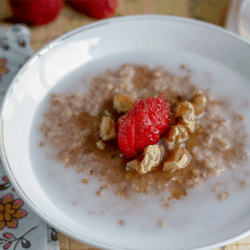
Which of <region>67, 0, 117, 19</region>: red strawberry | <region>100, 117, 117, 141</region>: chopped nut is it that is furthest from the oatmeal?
<region>67, 0, 117, 19</region>: red strawberry

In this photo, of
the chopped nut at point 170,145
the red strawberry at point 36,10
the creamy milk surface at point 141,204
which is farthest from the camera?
the red strawberry at point 36,10

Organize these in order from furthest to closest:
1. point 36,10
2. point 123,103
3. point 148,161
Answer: point 36,10, point 123,103, point 148,161

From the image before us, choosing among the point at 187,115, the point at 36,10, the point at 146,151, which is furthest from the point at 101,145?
the point at 36,10

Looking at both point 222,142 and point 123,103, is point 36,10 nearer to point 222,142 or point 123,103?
point 123,103

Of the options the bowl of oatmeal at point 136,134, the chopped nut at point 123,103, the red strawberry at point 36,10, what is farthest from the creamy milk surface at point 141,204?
the red strawberry at point 36,10

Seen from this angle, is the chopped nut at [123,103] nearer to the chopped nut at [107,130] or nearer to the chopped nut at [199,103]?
the chopped nut at [107,130]

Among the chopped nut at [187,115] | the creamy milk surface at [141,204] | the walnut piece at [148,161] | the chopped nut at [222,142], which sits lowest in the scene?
the creamy milk surface at [141,204]
